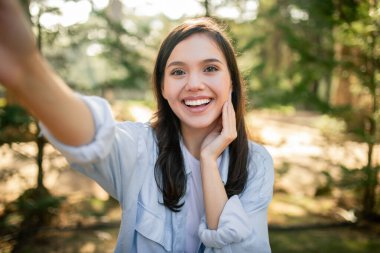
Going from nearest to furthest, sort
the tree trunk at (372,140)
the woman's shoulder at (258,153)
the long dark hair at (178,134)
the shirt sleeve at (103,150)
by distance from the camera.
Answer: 1. the shirt sleeve at (103,150)
2. the long dark hair at (178,134)
3. the woman's shoulder at (258,153)
4. the tree trunk at (372,140)

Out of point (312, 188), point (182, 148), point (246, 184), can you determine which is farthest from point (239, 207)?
point (312, 188)

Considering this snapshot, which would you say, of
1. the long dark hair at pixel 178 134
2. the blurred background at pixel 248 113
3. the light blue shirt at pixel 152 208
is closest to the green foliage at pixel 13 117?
the blurred background at pixel 248 113

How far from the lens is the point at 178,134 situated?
77.8 inches

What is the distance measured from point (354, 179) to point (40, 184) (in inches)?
149

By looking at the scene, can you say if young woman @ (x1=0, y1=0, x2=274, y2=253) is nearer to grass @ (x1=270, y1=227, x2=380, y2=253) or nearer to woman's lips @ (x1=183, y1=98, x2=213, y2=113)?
woman's lips @ (x1=183, y1=98, x2=213, y2=113)

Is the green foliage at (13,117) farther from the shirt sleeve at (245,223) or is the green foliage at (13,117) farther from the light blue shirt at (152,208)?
the shirt sleeve at (245,223)

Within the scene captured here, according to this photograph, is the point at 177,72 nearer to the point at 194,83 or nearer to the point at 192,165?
the point at 194,83

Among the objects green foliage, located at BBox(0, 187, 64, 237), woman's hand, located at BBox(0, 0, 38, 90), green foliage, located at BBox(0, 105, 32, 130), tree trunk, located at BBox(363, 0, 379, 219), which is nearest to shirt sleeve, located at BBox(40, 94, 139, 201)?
woman's hand, located at BBox(0, 0, 38, 90)

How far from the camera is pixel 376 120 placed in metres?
4.07

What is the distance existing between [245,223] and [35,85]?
113 centimetres

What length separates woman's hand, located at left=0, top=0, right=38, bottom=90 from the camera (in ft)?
2.47

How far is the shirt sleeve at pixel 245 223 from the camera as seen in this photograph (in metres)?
1.54

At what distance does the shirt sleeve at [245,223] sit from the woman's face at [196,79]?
447 mm

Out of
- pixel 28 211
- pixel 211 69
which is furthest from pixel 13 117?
pixel 211 69
